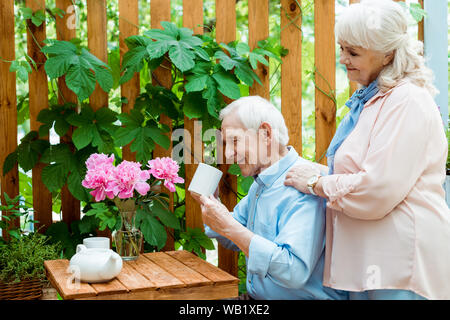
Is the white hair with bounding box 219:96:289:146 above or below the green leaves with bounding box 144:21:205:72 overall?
below

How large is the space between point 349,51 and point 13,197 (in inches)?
61.1

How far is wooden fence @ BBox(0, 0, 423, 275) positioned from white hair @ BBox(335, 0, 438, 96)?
3.11 feet

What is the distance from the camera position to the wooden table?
1.48 m

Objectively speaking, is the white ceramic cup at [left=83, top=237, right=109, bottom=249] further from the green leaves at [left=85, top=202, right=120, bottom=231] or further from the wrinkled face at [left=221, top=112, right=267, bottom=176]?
the wrinkled face at [left=221, top=112, right=267, bottom=176]

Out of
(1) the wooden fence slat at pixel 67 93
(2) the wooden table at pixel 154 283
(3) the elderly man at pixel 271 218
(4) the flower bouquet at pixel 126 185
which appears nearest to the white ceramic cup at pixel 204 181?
(3) the elderly man at pixel 271 218

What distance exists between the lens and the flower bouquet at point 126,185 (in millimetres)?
1705

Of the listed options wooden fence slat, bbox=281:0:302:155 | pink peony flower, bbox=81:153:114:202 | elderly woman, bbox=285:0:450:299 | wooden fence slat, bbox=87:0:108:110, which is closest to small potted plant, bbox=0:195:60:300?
pink peony flower, bbox=81:153:114:202

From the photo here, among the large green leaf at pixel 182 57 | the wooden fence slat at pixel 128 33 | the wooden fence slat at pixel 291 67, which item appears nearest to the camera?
the large green leaf at pixel 182 57

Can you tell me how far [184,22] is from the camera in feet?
7.66

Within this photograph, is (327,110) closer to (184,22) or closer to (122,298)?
(184,22)

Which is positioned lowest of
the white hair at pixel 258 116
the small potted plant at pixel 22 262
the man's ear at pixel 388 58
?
the small potted plant at pixel 22 262

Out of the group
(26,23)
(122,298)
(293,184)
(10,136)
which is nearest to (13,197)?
(10,136)

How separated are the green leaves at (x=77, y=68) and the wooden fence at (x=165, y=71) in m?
0.17

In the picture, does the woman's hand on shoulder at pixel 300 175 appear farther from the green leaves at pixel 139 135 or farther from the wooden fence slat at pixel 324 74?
the wooden fence slat at pixel 324 74
